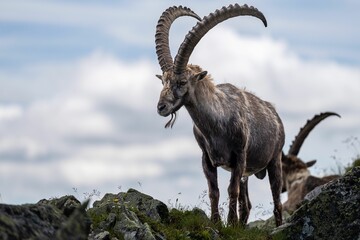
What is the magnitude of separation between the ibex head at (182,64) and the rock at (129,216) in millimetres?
1598

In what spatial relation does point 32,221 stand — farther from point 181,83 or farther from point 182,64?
point 182,64

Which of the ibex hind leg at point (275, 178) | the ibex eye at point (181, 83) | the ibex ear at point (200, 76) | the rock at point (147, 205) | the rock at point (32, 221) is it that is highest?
the ibex ear at point (200, 76)

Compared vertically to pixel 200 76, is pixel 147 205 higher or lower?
lower

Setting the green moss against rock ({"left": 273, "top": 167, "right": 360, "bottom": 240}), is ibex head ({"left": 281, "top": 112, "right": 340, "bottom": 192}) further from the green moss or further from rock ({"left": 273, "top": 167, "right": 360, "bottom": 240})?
rock ({"left": 273, "top": 167, "right": 360, "bottom": 240})

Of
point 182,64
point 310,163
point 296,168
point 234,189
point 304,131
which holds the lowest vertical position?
point 234,189

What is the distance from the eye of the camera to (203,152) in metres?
14.6

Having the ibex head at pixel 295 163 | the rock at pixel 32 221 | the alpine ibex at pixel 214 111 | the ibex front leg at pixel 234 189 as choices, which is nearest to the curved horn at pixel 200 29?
the alpine ibex at pixel 214 111

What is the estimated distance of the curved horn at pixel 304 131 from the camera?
82.1ft

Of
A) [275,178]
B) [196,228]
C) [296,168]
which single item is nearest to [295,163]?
[296,168]

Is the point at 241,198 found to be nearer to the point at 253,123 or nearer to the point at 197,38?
the point at 253,123

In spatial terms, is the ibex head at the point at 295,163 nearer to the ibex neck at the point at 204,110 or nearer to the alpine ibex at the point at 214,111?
the alpine ibex at the point at 214,111

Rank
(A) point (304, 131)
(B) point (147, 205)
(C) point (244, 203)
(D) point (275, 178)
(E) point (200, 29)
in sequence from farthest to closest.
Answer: (A) point (304, 131) < (D) point (275, 178) < (C) point (244, 203) < (E) point (200, 29) < (B) point (147, 205)

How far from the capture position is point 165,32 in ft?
50.2

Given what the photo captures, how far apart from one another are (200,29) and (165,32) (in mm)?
1203
